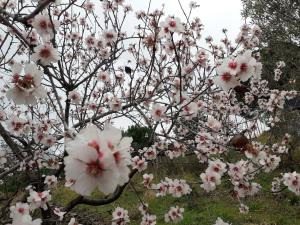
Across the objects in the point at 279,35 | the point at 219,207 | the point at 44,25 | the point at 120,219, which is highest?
the point at 279,35

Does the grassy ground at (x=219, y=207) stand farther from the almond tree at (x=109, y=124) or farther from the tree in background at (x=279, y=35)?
the tree in background at (x=279, y=35)

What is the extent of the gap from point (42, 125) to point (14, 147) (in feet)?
5.08

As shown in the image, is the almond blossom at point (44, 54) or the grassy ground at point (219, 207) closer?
the almond blossom at point (44, 54)

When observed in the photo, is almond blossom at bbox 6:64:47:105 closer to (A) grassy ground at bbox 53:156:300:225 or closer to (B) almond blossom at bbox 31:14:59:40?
(B) almond blossom at bbox 31:14:59:40

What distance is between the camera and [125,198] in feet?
32.4

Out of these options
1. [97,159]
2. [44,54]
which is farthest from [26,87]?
[97,159]

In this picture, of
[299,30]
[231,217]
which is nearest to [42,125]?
[231,217]

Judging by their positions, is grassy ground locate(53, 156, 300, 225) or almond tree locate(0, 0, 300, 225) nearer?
almond tree locate(0, 0, 300, 225)

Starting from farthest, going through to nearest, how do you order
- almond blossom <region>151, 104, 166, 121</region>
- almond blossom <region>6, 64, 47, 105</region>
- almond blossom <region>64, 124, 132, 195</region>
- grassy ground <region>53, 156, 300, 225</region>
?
grassy ground <region>53, 156, 300, 225</region>, almond blossom <region>151, 104, 166, 121</region>, almond blossom <region>6, 64, 47, 105</region>, almond blossom <region>64, 124, 132, 195</region>

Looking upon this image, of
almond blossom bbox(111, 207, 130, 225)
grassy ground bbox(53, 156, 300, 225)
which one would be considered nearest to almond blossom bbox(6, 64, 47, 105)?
almond blossom bbox(111, 207, 130, 225)

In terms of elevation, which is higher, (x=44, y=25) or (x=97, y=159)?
(x=44, y=25)

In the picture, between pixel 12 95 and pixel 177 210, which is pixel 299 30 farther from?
pixel 12 95

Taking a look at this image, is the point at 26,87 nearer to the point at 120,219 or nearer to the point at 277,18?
the point at 120,219

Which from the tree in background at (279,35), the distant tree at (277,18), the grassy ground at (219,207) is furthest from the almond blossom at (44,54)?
the distant tree at (277,18)
